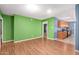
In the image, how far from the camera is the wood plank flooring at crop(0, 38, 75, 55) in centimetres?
260

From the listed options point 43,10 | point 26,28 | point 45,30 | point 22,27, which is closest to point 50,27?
point 45,30

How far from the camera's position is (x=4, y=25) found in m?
2.62

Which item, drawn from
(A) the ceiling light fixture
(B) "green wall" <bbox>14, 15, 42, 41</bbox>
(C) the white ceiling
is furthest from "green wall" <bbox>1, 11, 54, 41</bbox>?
(A) the ceiling light fixture

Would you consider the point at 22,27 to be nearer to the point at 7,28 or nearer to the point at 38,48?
the point at 7,28

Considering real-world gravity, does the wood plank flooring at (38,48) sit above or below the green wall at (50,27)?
below

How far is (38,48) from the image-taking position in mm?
2695

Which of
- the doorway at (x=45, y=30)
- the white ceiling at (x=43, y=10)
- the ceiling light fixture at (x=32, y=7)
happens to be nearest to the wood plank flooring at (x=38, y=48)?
the doorway at (x=45, y=30)

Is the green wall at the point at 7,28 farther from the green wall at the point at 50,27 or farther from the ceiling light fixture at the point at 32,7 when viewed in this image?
the green wall at the point at 50,27

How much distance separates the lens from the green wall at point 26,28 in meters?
2.73

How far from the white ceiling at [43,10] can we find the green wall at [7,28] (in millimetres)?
135

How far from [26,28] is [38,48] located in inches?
25.1

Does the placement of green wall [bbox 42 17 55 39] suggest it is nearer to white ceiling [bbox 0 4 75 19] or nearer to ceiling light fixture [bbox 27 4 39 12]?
white ceiling [bbox 0 4 75 19]
